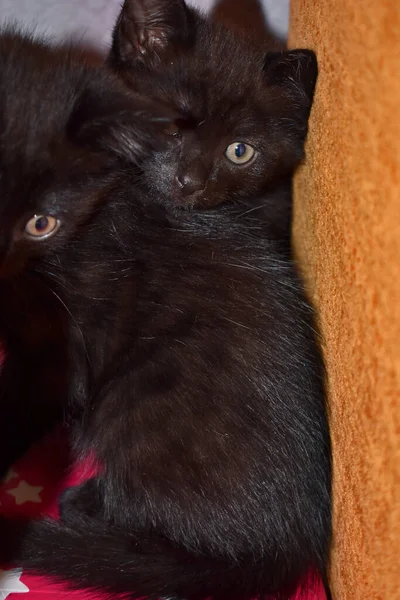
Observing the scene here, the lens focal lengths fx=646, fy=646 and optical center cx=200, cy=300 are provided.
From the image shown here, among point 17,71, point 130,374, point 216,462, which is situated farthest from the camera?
point 130,374

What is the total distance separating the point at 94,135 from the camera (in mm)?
1151

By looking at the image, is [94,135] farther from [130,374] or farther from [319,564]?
[319,564]

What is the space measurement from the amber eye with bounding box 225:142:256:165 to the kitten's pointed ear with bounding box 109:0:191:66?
28 cm

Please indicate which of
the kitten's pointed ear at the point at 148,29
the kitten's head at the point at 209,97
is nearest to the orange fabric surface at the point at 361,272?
the kitten's head at the point at 209,97

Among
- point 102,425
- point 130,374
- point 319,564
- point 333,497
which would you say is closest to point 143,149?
point 130,374

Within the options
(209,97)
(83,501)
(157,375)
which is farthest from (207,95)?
(83,501)

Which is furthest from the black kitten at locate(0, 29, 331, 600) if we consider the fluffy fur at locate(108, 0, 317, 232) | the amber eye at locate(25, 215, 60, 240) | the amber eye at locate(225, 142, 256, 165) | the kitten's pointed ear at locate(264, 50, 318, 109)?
the kitten's pointed ear at locate(264, 50, 318, 109)

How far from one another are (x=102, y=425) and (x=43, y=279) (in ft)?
1.13

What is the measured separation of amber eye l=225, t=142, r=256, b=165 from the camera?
158 centimetres

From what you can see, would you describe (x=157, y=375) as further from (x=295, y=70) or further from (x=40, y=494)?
(x=295, y=70)

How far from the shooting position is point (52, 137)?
3.73ft

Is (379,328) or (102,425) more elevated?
(379,328)

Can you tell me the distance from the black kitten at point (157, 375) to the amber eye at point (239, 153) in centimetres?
23

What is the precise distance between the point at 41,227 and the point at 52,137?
0.18m
